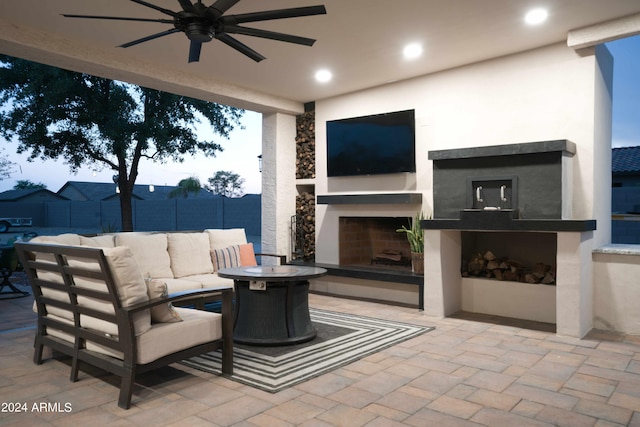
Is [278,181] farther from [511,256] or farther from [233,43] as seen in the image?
[233,43]

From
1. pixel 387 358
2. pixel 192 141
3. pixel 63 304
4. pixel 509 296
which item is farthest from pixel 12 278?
pixel 509 296

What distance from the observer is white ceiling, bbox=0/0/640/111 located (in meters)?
3.85

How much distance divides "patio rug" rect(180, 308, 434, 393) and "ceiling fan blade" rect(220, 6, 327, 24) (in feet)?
7.68

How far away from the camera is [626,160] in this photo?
12.1 metres

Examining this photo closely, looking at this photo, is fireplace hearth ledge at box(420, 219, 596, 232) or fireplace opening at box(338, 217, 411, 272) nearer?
fireplace hearth ledge at box(420, 219, 596, 232)

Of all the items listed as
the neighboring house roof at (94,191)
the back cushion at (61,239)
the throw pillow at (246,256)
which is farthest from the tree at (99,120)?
the neighboring house roof at (94,191)

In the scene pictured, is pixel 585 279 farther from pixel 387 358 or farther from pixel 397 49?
pixel 397 49

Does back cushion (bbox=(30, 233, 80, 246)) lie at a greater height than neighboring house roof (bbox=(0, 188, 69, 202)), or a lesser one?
lesser

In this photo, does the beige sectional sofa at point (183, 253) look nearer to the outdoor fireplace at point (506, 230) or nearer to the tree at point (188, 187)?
the outdoor fireplace at point (506, 230)

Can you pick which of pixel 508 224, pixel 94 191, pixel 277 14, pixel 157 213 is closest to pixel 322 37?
pixel 277 14

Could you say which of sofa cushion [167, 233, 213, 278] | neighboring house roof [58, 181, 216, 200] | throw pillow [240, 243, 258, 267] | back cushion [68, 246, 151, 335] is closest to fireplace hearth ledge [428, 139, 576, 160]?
throw pillow [240, 243, 258, 267]

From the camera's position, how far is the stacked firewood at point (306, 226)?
23.0ft

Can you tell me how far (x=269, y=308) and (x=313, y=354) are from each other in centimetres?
53

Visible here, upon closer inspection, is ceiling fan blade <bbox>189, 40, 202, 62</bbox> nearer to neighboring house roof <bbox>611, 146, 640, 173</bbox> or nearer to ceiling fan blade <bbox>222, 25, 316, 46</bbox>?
ceiling fan blade <bbox>222, 25, 316, 46</bbox>
